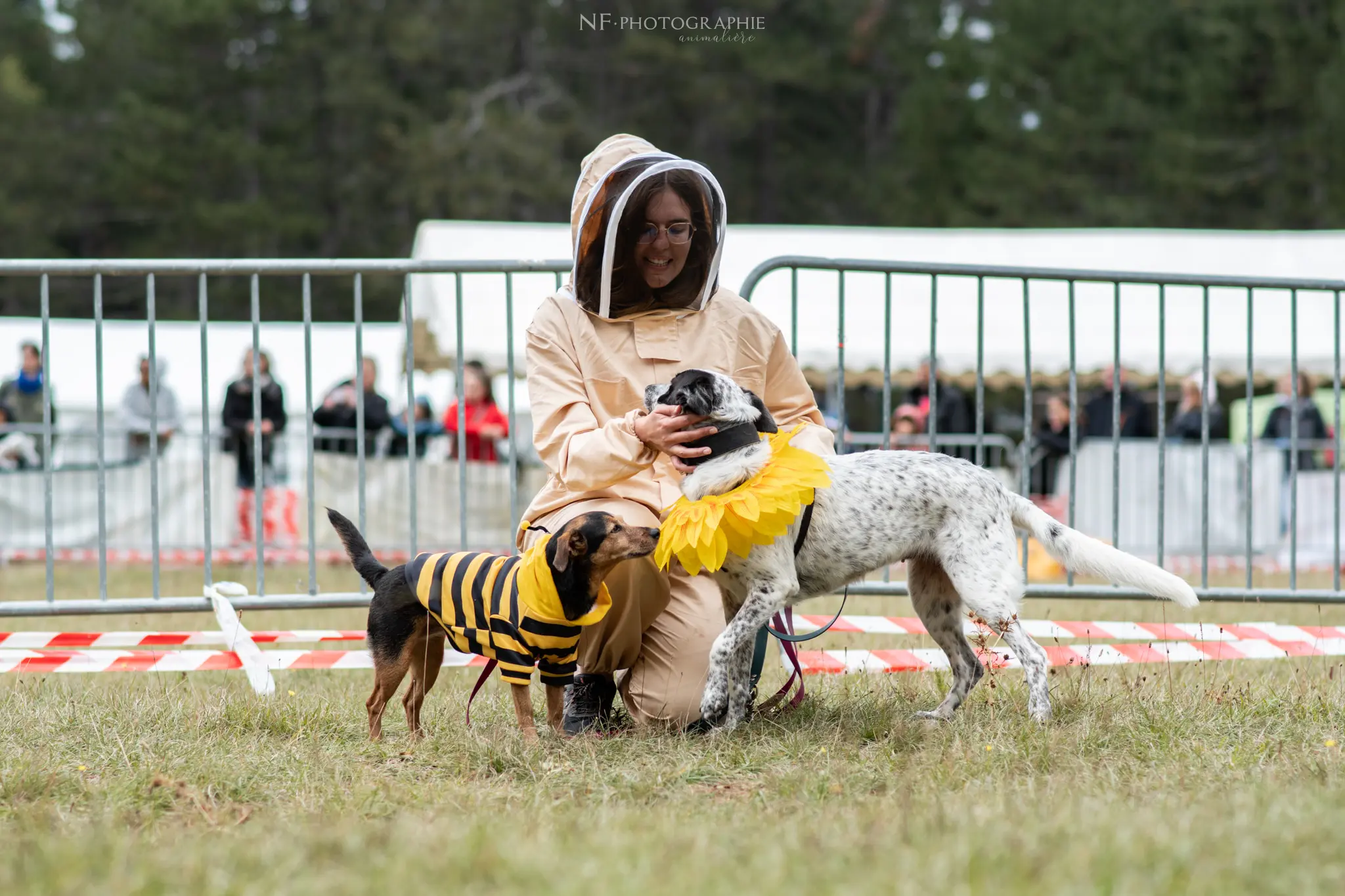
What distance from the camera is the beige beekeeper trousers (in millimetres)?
4191

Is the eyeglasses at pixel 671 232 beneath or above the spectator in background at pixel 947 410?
above

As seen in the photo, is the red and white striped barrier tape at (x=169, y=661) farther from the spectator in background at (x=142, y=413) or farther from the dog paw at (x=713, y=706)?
the spectator in background at (x=142, y=413)

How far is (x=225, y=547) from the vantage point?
11.0 m

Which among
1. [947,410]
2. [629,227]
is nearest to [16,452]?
[947,410]

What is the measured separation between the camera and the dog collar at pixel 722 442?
3852 mm

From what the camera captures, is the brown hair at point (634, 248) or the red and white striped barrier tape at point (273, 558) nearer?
the brown hair at point (634, 248)

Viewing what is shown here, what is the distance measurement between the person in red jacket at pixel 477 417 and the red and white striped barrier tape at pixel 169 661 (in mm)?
5787

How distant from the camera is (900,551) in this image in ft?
13.5

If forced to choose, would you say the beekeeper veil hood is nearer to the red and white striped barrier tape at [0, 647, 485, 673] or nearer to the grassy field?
the grassy field

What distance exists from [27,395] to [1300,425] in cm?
1240

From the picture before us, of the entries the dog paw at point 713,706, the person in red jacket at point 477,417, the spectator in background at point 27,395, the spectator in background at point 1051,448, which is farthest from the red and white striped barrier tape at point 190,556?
the dog paw at point 713,706

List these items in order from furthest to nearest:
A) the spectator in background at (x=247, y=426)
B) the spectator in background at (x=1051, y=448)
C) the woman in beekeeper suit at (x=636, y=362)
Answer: the spectator in background at (x=1051, y=448) < the spectator in background at (x=247, y=426) < the woman in beekeeper suit at (x=636, y=362)

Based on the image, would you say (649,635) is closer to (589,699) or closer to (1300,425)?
(589,699)

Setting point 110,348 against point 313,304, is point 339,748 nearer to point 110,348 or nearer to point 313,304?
point 110,348
